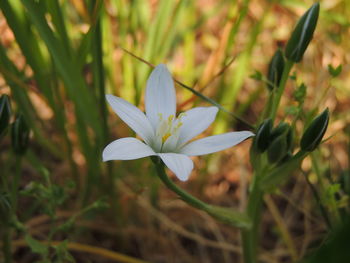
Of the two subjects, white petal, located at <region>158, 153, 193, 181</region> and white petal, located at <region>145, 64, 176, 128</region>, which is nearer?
white petal, located at <region>158, 153, 193, 181</region>

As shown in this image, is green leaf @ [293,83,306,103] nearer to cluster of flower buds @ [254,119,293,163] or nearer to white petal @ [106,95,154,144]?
cluster of flower buds @ [254,119,293,163]

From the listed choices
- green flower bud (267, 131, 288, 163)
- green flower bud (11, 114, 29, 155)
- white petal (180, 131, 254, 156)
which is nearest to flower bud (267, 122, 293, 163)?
green flower bud (267, 131, 288, 163)

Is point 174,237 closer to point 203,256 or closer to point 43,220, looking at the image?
point 203,256

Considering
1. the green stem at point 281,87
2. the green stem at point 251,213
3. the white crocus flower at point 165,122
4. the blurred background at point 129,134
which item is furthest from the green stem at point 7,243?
the green stem at point 281,87

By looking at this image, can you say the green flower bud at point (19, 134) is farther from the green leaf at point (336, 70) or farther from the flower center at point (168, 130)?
the green leaf at point (336, 70)

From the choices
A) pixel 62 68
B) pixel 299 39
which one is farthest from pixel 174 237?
pixel 299 39
